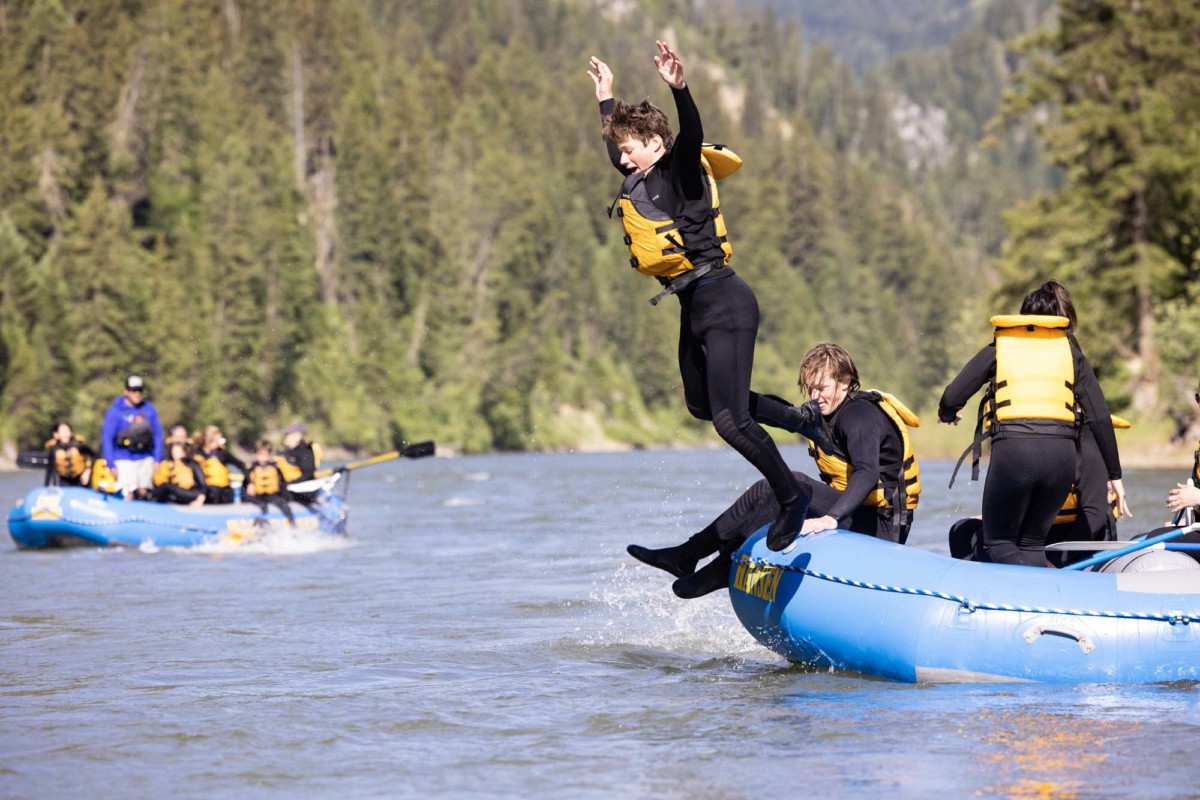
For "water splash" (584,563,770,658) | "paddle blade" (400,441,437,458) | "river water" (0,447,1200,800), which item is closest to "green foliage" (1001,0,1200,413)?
"paddle blade" (400,441,437,458)

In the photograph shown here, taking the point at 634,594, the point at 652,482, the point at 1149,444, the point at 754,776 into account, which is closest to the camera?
the point at 754,776

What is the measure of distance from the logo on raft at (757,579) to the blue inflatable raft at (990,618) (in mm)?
196

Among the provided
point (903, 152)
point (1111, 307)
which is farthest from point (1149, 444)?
point (903, 152)

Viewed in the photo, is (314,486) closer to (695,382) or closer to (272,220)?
(695,382)

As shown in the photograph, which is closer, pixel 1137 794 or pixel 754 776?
pixel 1137 794

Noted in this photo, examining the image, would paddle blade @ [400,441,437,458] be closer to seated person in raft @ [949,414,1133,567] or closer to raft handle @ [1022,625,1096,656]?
seated person in raft @ [949,414,1133,567]

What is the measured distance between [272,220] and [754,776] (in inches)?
2339

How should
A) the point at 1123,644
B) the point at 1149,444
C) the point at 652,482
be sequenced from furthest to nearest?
the point at 1149,444, the point at 652,482, the point at 1123,644

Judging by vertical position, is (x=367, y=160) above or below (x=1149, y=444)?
above

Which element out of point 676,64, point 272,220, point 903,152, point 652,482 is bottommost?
point 652,482

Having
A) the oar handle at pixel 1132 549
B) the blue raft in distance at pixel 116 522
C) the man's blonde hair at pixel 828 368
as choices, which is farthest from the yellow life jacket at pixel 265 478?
the oar handle at pixel 1132 549

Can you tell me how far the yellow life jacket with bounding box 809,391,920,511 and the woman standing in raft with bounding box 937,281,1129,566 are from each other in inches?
9.5

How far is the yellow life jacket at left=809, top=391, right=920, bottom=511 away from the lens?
302 inches

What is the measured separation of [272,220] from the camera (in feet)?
206
